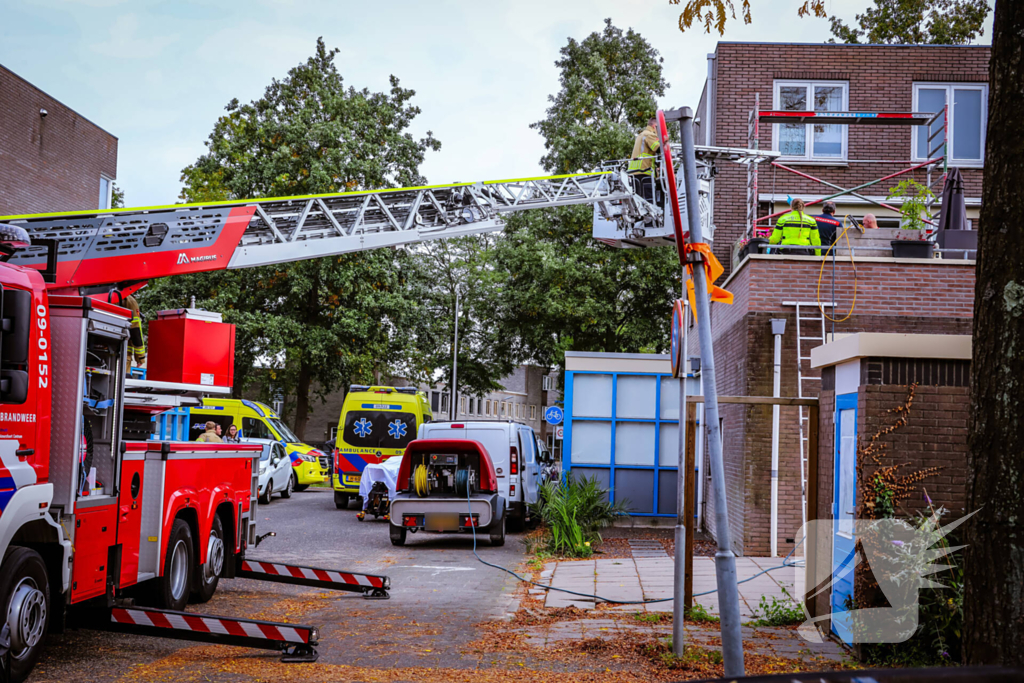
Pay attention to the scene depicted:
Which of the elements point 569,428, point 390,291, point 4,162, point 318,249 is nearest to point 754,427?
point 569,428

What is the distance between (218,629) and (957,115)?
18.4 metres

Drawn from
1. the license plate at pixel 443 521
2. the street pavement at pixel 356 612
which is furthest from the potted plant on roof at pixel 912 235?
the license plate at pixel 443 521

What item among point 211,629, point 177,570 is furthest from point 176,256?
point 211,629

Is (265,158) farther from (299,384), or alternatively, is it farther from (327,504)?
(327,504)

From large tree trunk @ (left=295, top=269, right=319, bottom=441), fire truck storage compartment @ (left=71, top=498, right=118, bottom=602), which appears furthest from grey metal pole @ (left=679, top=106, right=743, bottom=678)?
large tree trunk @ (left=295, top=269, right=319, bottom=441)

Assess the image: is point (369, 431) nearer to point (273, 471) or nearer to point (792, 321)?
point (273, 471)

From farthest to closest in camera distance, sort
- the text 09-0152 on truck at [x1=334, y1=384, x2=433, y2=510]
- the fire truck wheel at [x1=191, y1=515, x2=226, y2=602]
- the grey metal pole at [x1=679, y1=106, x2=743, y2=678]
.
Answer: the text 09-0152 on truck at [x1=334, y1=384, x2=433, y2=510] < the fire truck wheel at [x1=191, y1=515, x2=226, y2=602] < the grey metal pole at [x1=679, y1=106, x2=743, y2=678]

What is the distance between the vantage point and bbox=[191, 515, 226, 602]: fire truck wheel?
911 cm

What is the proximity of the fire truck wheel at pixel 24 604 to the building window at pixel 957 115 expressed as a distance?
1826cm

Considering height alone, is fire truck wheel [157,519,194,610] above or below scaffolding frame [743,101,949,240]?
below

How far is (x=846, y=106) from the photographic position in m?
19.6

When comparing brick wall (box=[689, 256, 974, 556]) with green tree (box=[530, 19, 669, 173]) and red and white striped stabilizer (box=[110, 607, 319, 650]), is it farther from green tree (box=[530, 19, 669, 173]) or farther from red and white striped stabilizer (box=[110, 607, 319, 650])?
green tree (box=[530, 19, 669, 173])

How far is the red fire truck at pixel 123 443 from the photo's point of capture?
19.2 ft

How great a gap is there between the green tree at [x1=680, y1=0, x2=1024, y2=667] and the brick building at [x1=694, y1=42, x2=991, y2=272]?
15077mm
